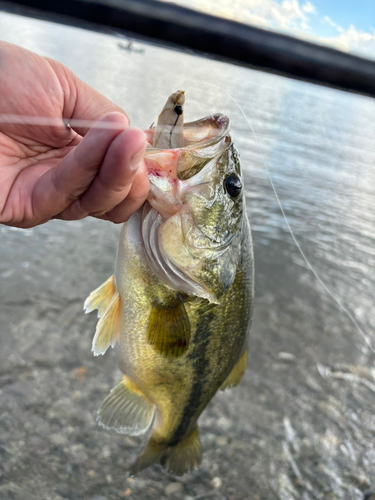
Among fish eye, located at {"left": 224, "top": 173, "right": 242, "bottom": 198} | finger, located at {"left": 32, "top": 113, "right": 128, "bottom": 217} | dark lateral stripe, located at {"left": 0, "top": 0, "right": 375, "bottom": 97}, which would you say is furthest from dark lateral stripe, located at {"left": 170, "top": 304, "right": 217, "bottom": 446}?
dark lateral stripe, located at {"left": 0, "top": 0, "right": 375, "bottom": 97}

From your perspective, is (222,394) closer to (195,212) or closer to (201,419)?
(201,419)

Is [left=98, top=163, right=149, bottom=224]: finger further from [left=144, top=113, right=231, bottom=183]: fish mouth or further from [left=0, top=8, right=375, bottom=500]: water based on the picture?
[left=0, top=8, right=375, bottom=500]: water

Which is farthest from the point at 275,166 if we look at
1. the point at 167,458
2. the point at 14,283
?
the point at 167,458

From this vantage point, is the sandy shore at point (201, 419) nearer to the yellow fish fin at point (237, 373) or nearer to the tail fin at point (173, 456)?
the tail fin at point (173, 456)

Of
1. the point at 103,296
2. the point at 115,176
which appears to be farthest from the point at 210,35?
the point at 103,296

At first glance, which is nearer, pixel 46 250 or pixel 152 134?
pixel 152 134

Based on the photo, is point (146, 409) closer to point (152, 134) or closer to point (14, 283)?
point (152, 134)
